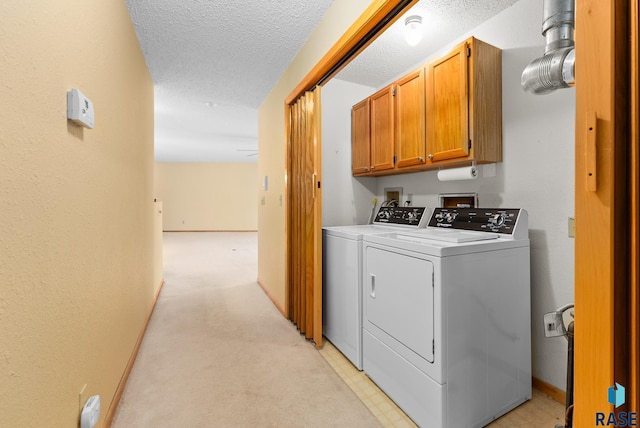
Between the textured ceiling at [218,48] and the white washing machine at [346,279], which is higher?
the textured ceiling at [218,48]

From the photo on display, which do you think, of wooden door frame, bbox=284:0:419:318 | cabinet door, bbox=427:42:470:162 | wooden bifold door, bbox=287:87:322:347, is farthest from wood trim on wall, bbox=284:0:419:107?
cabinet door, bbox=427:42:470:162

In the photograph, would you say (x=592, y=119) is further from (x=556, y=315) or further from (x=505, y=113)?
(x=505, y=113)

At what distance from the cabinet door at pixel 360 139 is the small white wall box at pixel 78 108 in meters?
2.16

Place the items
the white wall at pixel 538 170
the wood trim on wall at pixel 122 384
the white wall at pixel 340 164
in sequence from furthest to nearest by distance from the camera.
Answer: the white wall at pixel 340 164
the white wall at pixel 538 170
the wood trim on wall at pixel 122 384

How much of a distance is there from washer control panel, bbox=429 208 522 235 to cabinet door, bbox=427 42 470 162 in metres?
0.40

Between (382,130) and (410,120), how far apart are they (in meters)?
0.34

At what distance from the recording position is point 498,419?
5.34 ft

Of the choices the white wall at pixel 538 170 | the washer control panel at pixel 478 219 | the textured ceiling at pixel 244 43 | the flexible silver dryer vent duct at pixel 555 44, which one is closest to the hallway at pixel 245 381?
the white wall at pixel 538 170

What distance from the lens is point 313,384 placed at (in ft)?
6.29

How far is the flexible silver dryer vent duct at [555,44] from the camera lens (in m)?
1.44

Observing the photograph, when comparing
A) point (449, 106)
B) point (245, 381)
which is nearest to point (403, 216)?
point (449, 106)

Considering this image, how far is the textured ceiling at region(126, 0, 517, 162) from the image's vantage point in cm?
206

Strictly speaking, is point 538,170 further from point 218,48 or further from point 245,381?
point 218,48

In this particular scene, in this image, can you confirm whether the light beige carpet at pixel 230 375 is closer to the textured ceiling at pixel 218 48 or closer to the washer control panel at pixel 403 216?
the washer control panel at pixel 403 216
